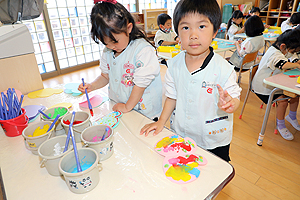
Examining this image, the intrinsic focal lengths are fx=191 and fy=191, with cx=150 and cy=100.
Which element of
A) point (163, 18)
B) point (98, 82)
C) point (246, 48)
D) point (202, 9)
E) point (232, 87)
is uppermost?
point (202, 9)

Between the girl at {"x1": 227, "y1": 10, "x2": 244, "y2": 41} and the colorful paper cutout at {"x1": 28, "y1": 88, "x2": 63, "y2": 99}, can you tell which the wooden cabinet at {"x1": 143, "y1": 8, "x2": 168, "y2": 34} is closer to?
the girl at {"x1": 227, "y1": 10, "x2": 244, "y2": 41}

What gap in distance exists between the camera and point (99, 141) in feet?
2.05

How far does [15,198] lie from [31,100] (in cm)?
80

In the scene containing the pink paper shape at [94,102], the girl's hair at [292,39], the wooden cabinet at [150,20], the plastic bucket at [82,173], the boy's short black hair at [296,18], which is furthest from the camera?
the wooden cabinet at [150,20]

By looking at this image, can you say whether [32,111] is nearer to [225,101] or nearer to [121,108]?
[121,108]

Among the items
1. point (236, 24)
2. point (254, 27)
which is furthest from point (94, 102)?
point (236, 24)

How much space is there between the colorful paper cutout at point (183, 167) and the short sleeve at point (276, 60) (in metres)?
1.51

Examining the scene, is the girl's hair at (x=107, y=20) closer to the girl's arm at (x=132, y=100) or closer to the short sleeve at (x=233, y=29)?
the girl's arm at (x=132, y=100)

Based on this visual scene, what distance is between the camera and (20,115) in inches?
33.3

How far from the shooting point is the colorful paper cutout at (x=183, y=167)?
1.88 feet

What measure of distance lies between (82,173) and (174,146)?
1.09ft

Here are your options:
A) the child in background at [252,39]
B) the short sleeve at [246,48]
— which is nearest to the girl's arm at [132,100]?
the child in background at [252,39]

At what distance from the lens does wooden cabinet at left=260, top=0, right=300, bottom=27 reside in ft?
18.0

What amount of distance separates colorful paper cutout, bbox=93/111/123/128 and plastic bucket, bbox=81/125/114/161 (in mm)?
135
